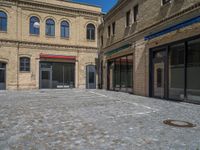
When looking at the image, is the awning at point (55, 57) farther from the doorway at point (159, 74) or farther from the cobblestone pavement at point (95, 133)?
the cobblestone pavement at point (95, 133)

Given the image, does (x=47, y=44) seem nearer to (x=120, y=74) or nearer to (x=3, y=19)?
(x=3, y=19)

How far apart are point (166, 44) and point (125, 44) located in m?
5.21

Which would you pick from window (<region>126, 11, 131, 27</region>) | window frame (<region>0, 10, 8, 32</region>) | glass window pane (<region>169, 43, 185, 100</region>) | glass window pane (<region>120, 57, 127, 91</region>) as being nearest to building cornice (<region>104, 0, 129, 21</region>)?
window (<region>126, 11, 131, 27</region>)

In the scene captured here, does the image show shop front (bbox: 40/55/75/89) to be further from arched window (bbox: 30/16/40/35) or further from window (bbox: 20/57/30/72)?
arched window (bbox: 30/16/40/35)

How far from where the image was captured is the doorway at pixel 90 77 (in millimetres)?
23250

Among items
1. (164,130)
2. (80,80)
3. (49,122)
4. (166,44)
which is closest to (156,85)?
(166,44)

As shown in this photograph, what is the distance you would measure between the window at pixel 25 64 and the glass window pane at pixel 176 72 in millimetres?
15132

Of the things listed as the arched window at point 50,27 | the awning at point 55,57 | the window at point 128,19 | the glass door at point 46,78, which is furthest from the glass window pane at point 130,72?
the arched window at point 50,27

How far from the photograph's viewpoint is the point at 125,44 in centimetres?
1645

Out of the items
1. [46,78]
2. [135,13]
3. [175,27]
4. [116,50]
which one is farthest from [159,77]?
[46,78]

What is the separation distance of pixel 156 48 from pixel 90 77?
1202 centimetres

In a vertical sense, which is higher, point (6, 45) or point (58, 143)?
point (6, 45)

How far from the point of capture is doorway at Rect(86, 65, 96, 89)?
915 inches

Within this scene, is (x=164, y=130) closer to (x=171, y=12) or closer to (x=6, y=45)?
(x=171, y=12)
